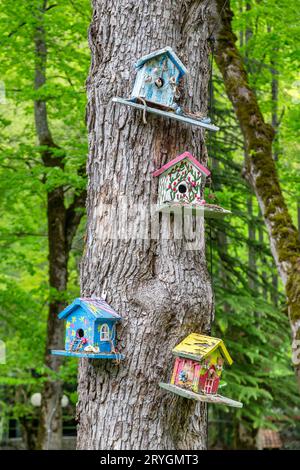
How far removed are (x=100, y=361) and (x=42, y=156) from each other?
24.3 ft

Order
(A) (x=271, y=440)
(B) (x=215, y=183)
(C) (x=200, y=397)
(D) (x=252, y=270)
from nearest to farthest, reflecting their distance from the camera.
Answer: (C) (x=200, y=397), (B) (x=215, y=183), (D) (x=252, y=270), (A) (x=271, y=440)

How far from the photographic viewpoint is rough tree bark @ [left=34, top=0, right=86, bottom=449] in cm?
1012

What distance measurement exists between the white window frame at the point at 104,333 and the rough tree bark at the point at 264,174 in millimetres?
3170

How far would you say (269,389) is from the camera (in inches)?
445

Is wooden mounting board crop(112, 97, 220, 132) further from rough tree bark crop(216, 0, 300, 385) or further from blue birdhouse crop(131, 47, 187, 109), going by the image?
rough tree bark crop(216, 0, 300, 385)

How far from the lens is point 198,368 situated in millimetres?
3408

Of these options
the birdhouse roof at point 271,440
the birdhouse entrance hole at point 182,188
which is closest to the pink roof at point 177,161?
the birdhouse entrance hole at point 182,188

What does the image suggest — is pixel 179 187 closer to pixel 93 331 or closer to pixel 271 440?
pixel 93 331

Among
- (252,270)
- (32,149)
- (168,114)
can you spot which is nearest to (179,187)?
(168,114)

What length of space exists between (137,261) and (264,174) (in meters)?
3.95

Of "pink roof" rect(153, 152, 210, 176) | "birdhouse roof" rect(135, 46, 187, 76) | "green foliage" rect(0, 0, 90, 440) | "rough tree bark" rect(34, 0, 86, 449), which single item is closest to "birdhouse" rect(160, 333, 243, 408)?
"pink roof" rect(153, 152, 210, 176)

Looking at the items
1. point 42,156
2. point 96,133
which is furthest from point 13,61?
point 96,133

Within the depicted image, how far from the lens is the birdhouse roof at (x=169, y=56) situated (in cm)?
357

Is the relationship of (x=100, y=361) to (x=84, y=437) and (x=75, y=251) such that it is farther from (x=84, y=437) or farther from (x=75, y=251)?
(x=75, y=251)
